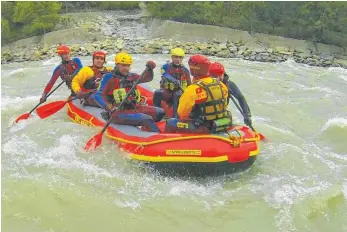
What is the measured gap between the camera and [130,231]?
4402mm

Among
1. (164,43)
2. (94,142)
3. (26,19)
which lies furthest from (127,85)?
(26,19)

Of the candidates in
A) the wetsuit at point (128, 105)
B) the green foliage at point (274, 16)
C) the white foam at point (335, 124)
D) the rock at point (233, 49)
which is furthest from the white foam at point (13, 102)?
the green foliage at point (274, 16)

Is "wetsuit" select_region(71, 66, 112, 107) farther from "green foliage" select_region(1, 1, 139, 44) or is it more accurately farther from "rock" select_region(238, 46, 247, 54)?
"green foliage" select_region(1, 1, 139, 44)

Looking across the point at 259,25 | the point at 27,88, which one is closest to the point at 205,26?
the point at 259,25

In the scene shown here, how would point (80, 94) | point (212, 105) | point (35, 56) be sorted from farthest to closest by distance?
point (35, 56) < point (80, 94) < point (212, 105)

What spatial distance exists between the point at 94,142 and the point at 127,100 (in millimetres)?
737

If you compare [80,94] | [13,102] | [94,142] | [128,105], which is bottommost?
[13,102]

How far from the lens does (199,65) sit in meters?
4.92

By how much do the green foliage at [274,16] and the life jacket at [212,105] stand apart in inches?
628

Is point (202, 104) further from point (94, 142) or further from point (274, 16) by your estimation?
point (274, 16)

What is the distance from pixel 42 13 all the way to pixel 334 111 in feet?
63.8

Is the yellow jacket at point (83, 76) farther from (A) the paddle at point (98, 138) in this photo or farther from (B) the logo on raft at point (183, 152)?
(B) the logo on raft at point (183, 152)

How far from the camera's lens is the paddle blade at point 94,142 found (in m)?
5.85

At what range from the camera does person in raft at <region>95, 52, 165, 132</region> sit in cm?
578
